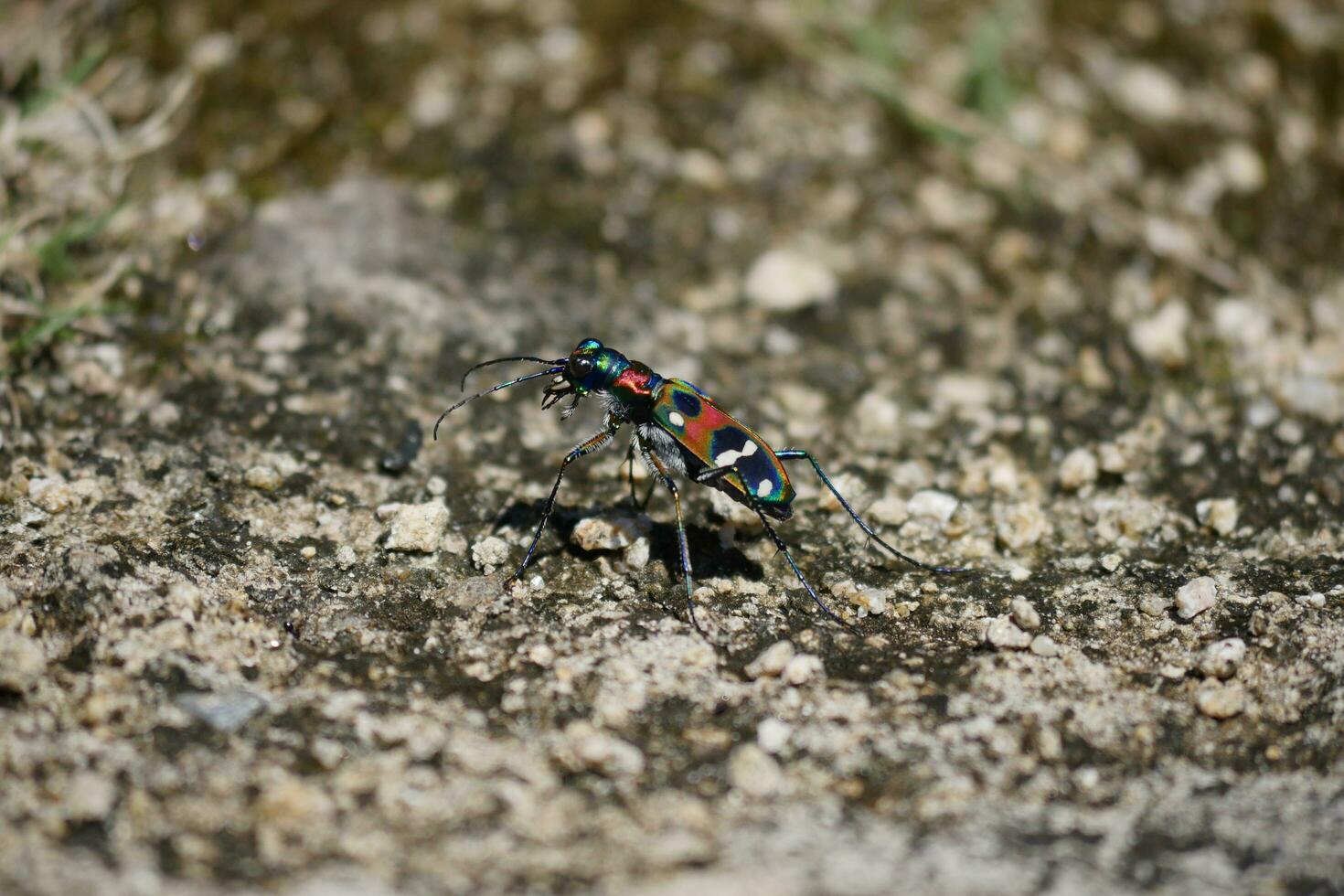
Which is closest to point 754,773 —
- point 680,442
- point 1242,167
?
point 680,442

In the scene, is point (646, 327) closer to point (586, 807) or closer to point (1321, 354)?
point (586, 807)

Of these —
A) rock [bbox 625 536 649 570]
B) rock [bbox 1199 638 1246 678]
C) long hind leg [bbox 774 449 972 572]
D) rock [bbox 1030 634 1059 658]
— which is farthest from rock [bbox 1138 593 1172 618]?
rock [bbox 625 536 649 570]

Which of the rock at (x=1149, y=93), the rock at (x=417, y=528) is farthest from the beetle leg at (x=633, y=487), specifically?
the rock at (x=1149, y=93)

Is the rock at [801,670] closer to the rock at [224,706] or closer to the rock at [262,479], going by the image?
the rock at [224,706]

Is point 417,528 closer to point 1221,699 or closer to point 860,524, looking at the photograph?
point 860,524

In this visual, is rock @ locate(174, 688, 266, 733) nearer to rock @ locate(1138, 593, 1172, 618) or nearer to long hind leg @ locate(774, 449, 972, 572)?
long hind leg @ locate(774, 449, 972, 572)

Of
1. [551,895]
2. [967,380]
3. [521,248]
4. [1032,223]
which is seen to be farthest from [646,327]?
[551,895]
